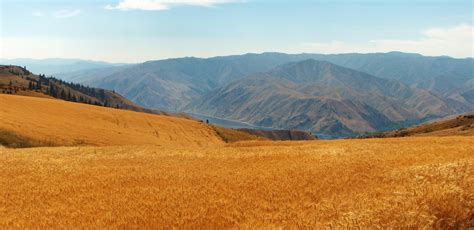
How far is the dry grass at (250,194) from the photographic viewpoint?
36.9 feet

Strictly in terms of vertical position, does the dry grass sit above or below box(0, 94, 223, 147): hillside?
above

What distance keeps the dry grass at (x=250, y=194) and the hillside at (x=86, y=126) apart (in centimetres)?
3855

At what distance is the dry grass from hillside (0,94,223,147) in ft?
126

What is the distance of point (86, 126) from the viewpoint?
76.4 m

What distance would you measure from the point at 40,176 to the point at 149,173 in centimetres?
523

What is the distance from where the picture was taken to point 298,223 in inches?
429

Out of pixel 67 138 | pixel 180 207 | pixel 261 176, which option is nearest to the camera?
pixel 180 207

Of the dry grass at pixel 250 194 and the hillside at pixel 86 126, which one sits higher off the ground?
the dry grass at pixel 250 194

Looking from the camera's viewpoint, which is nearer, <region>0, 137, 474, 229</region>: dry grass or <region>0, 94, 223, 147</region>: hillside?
<region>0, 137, 474, 229</region>: dry grass

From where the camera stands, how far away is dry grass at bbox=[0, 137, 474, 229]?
11.2 meters

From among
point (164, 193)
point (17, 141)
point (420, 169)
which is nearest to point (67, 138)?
point (17, 141)

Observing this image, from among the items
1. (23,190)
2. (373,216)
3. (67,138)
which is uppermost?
(373,216)

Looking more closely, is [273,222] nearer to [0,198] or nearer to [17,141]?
[0,198]

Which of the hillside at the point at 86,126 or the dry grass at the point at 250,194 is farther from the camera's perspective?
the hillside at the point at 86,126
